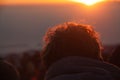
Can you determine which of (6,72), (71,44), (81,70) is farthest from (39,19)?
(81,70)

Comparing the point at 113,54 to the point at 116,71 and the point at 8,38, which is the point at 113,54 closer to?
the point at 116,71

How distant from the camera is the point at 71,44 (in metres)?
2.62

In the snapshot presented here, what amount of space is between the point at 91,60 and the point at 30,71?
20.8 ft

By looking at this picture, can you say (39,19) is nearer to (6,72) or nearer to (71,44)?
(6,72)

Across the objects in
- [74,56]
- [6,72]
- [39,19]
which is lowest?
[74,56]

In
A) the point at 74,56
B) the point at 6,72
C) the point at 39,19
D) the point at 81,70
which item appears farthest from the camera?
the point at 39,19

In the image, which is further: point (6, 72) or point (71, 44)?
point (6, 72)

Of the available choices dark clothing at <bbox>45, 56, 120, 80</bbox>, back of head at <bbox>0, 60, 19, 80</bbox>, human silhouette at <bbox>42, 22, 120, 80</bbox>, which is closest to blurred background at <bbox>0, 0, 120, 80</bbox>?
back of head at <bbox>0, 60, 19, 80</bbox>

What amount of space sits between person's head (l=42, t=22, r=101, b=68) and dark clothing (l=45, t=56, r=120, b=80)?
0.29 feet

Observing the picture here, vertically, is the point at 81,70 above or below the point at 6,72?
below

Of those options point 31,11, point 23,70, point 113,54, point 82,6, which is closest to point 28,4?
point 31,11

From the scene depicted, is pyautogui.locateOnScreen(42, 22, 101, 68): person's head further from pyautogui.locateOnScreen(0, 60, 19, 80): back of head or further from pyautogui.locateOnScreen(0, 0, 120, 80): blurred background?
pyautogui.locateOnScreen(0, 0, 120, 80): blurred background

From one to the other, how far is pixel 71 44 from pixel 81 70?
25 centimetres

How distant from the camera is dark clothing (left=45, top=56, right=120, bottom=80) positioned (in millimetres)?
2365
